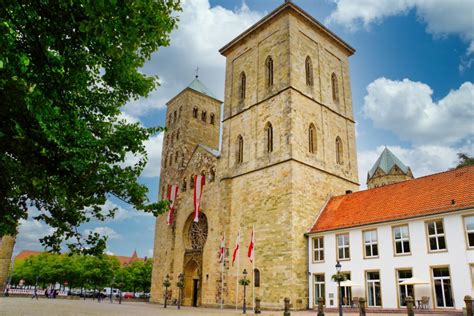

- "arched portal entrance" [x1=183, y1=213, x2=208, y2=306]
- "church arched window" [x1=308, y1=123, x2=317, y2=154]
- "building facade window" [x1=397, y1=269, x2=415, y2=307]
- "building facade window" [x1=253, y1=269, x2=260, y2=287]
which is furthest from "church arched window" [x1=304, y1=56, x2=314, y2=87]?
"building facade window" [x1=397, y1=269, x2=415, y2=307]

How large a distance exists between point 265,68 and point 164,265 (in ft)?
67.6

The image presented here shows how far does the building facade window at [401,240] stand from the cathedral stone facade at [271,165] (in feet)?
19.3

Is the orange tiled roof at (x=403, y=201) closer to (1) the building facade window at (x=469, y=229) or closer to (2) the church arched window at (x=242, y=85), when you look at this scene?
(1) the building facade window at (x=469, y=229)

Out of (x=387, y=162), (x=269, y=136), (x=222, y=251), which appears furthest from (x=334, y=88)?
(x=387, y=162)

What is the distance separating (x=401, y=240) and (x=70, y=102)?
58.1 feet

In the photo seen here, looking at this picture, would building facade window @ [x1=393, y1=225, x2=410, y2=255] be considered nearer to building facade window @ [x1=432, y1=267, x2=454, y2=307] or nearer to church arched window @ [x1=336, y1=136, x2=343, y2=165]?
building facade window @ [x1=432, y1=267, x2=454, y2=307]

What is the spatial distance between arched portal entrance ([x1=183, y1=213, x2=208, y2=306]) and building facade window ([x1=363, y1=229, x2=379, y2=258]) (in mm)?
14094

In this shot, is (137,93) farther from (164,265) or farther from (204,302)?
(164,265)

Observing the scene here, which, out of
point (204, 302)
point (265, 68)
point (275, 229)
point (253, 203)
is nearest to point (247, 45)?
point (265, 68)

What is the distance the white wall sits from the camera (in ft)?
56.7

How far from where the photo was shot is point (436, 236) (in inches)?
735

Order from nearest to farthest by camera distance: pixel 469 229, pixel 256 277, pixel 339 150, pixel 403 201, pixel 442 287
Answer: pixel 469 229, pixel 442 287, pixel 403 201, pixel 256 277, pixel 339 150

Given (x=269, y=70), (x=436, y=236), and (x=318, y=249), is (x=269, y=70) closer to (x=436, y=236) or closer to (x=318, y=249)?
(x=318, y=249)

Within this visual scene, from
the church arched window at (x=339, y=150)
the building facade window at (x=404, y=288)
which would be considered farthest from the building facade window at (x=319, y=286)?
the church arched window at (x=339, y=150)
